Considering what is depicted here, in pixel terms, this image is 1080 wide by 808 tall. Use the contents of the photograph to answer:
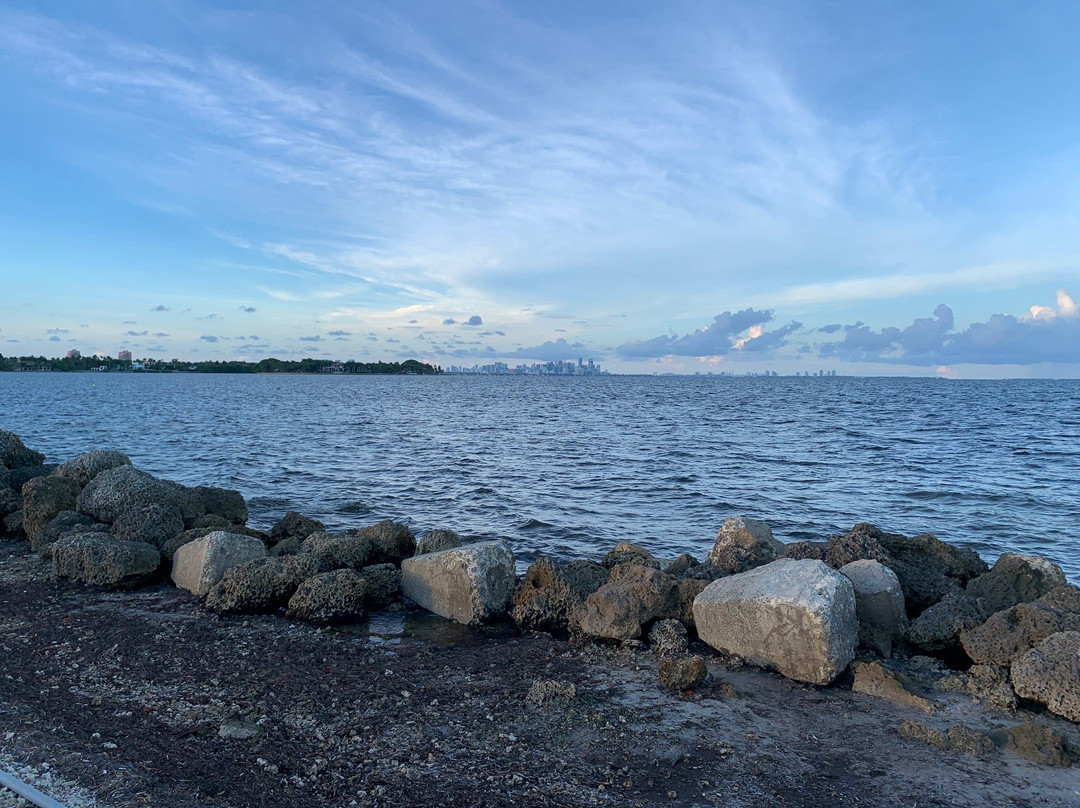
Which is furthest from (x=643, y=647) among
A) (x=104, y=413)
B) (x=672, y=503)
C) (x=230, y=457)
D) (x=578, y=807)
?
(x=104, y=413)

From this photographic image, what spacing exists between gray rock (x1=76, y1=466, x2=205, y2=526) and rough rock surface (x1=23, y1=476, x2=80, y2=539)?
34cm

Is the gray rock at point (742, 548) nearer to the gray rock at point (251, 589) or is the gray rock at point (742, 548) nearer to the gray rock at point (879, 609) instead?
the gray rock at point (879, 609)

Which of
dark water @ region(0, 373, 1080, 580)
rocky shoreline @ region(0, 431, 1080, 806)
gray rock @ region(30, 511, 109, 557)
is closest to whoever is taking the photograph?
rocky shoreline @ region(0, 431, 1080, 806)

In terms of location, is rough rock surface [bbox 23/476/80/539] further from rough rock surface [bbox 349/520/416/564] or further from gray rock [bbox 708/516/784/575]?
gray rock [bbox 708/516/784/575]

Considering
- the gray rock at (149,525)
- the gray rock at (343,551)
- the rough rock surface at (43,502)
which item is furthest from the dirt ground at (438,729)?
the rough rock surface at (43,502)

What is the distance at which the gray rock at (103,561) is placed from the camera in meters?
10.4

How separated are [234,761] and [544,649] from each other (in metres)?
3.70

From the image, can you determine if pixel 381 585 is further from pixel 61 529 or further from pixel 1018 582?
pixel 1018 582

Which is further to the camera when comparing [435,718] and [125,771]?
[435,718]

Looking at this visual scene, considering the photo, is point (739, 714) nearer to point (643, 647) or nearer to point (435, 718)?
point (643, 647)

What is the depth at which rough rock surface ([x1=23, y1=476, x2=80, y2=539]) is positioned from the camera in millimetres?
13305

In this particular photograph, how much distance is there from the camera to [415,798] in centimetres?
517

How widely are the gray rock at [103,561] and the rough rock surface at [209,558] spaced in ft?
1.50

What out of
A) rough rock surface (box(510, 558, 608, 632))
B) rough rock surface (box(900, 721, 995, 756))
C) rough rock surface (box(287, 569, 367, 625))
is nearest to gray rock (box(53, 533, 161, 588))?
rough rock surface (box(287, 569, 367, 625))
